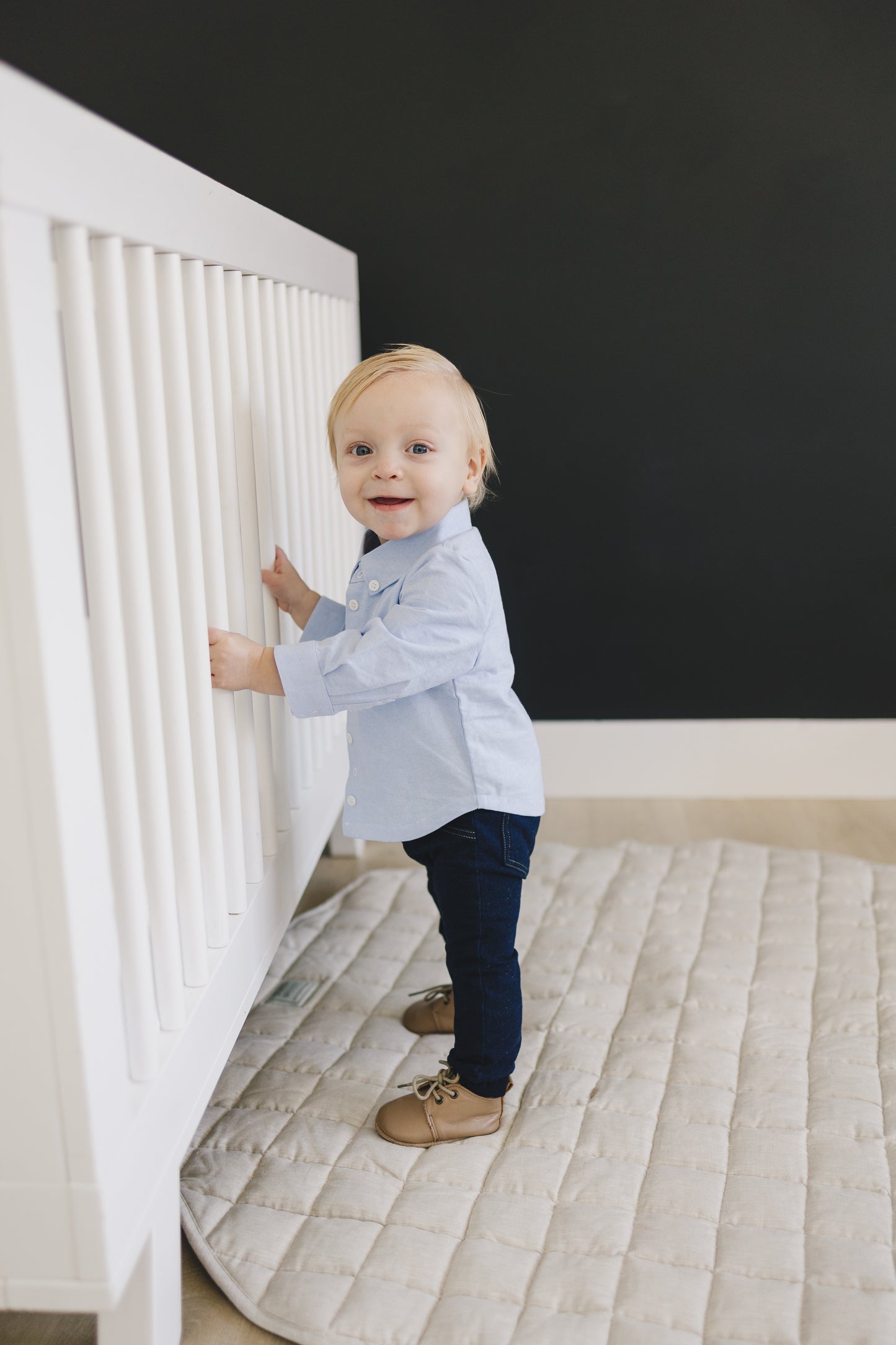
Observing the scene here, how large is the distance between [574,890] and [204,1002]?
29.7 inches

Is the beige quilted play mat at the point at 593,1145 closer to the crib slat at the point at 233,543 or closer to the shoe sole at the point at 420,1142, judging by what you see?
the shoe sole at the point at 420,1142

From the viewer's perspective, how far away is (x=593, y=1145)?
1.00 meters

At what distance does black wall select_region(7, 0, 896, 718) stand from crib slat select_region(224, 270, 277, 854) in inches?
33.4

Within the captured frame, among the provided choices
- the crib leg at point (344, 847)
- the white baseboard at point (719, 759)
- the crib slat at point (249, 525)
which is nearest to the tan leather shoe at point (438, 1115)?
the crib slat at point (249, 525)

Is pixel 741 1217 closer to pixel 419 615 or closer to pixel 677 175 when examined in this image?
pixel 419 615

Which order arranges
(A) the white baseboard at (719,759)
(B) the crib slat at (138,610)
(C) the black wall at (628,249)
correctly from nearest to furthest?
(B) the crib slat at (138,610)
(C) the black wall at (628,249)
(A) the white baseboard at (719,759)

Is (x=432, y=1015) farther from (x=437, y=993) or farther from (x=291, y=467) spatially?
(x=291, y=467)

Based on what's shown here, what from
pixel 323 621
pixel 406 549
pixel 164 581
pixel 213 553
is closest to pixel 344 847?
pixel 323 621

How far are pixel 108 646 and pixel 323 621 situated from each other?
17.8 inches

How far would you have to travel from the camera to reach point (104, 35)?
1700mm

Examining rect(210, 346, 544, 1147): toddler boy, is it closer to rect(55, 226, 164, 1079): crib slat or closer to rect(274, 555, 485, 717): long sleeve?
rect(274, 555, 485, 717): long sleeve

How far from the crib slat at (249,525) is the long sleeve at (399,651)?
0.31 feet

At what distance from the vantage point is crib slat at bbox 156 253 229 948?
0.80 m

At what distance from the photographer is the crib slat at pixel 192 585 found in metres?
0.80
